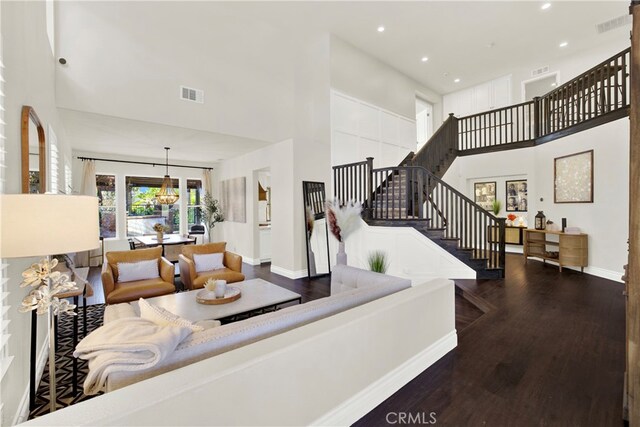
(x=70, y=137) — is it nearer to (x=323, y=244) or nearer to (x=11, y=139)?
(x=11, y=139)

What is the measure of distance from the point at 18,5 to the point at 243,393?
9.66 feet

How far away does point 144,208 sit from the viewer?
7742 millimetres

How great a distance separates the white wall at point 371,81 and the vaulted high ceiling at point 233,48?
260 millimetres

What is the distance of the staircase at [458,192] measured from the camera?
4.92 m

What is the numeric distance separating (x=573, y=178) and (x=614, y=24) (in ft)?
11.2

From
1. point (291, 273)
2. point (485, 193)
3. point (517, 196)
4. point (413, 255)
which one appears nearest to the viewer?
point (413, 255)

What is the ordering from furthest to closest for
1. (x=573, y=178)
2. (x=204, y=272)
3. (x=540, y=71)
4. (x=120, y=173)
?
(x=540, y=71) < (x=120, y=173) < (x=573, y=178) < (x=204, y=272)

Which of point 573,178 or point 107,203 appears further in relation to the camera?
point 107,203

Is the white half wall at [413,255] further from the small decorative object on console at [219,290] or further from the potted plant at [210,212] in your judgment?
the potted plant at [210,212]

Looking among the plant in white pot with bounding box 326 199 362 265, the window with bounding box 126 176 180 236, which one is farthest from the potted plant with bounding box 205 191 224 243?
the plant in white pot with bounding box 326 199 362 265

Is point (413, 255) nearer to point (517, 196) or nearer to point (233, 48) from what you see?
point (517, 196)

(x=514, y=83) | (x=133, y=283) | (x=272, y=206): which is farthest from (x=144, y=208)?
(x=514, y=83)

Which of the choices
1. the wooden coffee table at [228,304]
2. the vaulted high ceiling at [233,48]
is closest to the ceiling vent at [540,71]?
the vaulted high ceiling at [233,48]

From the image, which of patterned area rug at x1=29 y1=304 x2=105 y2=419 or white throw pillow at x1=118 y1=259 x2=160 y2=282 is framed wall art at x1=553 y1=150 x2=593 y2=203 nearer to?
white throw pillow at x1=118 y1=259 x2=160 y2=282
